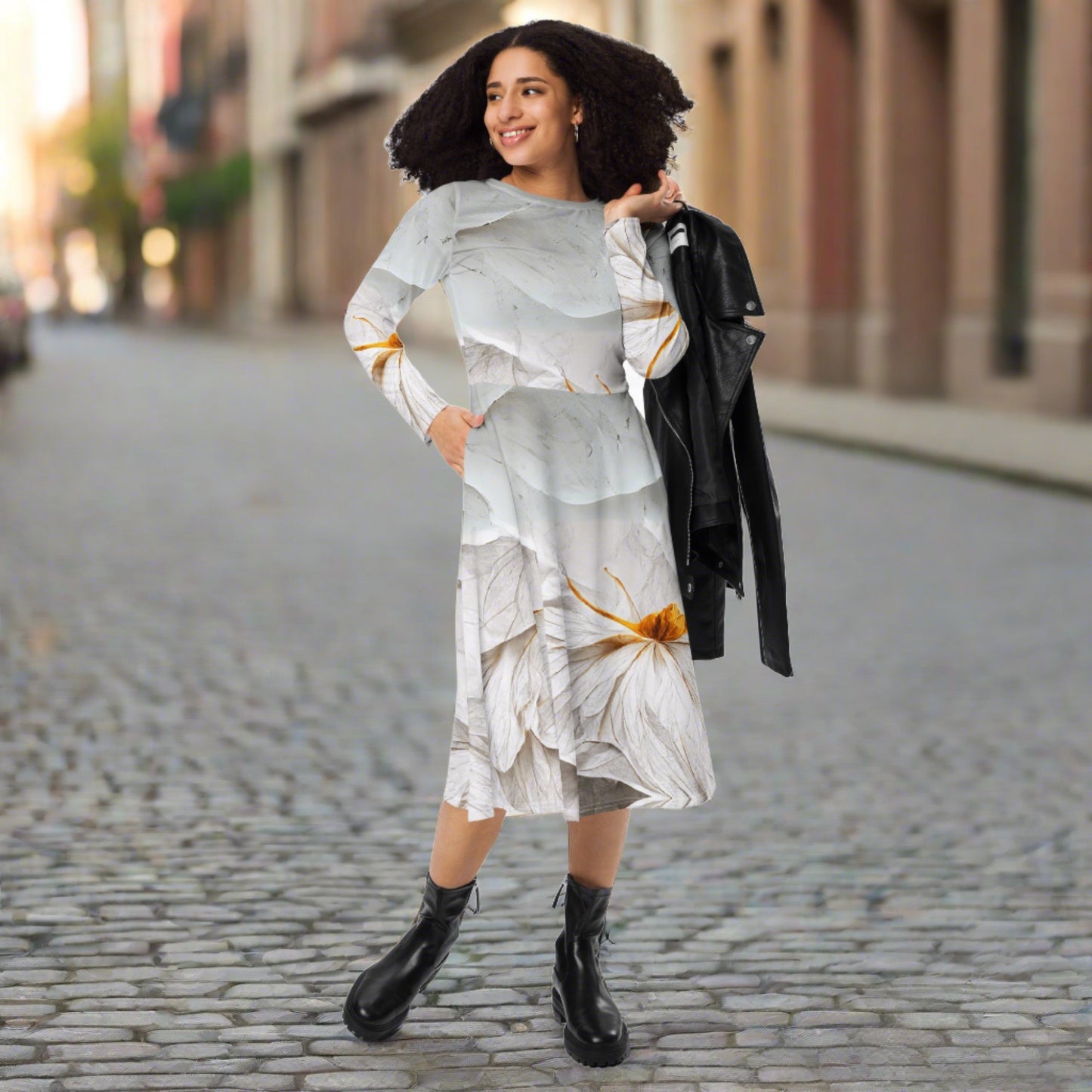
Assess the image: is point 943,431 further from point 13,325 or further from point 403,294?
point 13,325

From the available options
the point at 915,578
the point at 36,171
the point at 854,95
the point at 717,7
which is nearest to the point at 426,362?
the point at 717,7

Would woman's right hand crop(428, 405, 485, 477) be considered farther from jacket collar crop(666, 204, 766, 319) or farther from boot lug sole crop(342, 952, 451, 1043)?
boot lug sole crop(342, 952, 451, 1043)

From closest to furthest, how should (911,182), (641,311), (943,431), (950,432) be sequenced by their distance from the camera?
(641,311) → (950,432) → (943,431) → (911,182)

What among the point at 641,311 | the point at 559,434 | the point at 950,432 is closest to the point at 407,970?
the point at 559,434

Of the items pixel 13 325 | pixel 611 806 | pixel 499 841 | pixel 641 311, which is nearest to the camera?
pixel 641 311

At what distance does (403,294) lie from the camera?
368 cm

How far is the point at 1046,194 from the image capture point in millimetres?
20578

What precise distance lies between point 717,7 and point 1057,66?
38.3ft

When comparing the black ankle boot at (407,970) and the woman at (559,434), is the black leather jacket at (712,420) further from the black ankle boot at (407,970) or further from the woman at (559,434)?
the black ankle boot at (407,970)

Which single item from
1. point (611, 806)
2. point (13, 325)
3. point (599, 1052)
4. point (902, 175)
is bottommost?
point (13, 325)

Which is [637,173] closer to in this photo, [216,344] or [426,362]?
[426,362]

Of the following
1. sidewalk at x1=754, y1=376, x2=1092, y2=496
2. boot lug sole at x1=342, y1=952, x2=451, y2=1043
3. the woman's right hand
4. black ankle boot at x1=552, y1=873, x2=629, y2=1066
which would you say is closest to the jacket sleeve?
the woman's right hand

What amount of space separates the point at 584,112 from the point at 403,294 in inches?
17.1

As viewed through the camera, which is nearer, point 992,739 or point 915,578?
point 992,739
